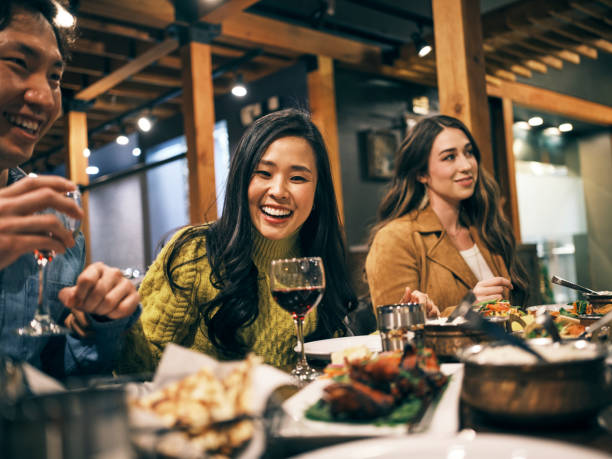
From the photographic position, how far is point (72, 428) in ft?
1.47

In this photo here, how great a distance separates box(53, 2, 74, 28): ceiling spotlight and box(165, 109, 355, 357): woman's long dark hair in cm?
62

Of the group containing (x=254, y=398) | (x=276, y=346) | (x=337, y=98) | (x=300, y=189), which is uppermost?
(x=337, y=98)

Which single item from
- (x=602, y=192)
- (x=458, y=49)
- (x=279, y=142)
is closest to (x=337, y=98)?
(x=458, y=49)

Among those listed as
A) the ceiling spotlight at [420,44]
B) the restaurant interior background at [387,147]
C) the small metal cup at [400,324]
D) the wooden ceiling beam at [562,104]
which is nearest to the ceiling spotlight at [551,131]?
the restaurant interior background at [387,147]

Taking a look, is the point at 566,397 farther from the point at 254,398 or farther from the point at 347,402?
the point at 254,398

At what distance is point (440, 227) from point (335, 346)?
165 centimetres

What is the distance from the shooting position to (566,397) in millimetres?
690

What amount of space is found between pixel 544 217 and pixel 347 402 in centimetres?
722

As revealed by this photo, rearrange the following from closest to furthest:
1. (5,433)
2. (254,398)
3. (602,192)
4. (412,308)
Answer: (5,433) → (254,398) → (412,308) → (602,192)

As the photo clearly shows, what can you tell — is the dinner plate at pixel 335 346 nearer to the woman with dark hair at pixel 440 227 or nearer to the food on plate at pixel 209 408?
the food on plate at pixel 209 408

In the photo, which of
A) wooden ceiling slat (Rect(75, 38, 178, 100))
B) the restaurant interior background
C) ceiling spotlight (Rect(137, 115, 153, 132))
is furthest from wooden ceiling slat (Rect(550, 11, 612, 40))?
ceiling spotlight (Rect(137, 115, 153, 132))

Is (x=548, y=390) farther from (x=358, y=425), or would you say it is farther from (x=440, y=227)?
(x=440, y=227)

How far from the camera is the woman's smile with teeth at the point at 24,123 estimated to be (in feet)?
4.52

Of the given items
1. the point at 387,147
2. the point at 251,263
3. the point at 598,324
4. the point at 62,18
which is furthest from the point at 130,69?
the point at 598,324
